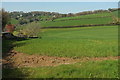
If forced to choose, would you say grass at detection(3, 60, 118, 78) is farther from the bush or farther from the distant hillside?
the distant hillside

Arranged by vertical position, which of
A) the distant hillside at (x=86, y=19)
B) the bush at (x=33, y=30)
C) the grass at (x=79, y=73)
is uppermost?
the distant hillside at (x=86, y=19)

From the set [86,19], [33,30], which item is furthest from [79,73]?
[86,19]

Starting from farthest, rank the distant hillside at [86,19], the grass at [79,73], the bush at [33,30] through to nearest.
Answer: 1. the distant hillside at [86,19]
2. the bush at [33,30]
3. the grass at [79,73]

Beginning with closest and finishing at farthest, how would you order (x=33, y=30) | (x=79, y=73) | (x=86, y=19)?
(x=79, y=73) → (x=33, y=30) → (x=86, y=19)

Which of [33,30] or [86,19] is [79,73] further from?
[86,19]

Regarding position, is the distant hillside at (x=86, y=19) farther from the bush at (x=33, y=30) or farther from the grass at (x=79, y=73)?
the grass at (x=79, y=73)

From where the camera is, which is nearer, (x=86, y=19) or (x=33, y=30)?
(x=33, y=30)

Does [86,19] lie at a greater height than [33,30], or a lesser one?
greater

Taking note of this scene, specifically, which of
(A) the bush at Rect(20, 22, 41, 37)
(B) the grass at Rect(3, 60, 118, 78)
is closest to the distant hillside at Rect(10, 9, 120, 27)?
(A) the bush at Rect(20, 22, 41, 37)

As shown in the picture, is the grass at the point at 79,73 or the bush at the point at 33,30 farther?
the bush at the point at 33,30

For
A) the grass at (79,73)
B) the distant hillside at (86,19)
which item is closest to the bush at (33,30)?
the distant hillside at (86,19)

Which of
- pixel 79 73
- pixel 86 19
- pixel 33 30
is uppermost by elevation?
pixel 86 19

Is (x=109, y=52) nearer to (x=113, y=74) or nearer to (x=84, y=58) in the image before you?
(x=84, y=58)

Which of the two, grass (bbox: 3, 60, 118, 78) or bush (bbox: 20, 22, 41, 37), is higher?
bush (bbox: 20, 22, 41, 37)
